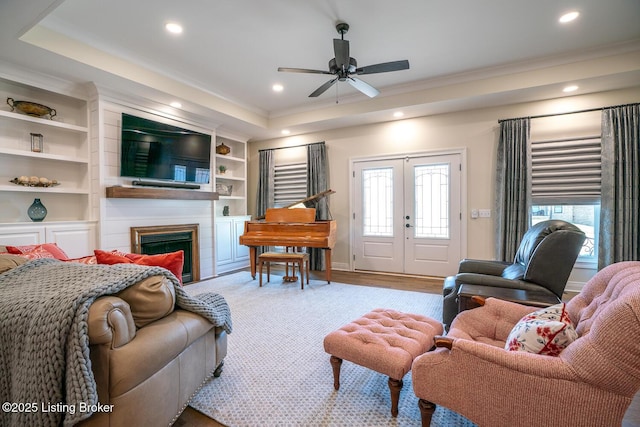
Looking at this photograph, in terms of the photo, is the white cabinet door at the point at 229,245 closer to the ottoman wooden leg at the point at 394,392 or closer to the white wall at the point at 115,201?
the white wall at the point at 115,201

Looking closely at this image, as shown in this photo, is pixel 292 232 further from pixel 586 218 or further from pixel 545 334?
pixel 586 218

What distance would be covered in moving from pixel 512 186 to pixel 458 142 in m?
1.03

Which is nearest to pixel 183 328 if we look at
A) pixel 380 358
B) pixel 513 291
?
pixel 380 358

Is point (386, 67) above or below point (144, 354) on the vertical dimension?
above

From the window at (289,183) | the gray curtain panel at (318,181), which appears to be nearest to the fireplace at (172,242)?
the window at (289,183)

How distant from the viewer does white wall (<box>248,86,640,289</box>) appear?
4.00 meters

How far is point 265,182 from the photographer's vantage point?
20.0 feet

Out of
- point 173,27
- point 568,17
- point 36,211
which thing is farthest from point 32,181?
point 568,17

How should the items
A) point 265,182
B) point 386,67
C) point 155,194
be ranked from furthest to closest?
1. point 265,182
2. point 155,194
3. point 386,67

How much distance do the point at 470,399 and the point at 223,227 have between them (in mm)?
4904

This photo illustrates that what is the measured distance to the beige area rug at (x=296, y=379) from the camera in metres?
1.62

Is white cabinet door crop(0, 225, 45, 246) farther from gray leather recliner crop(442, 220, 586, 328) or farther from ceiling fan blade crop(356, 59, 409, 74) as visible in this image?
gray leather recliner crop(442, 220, 586, 328)

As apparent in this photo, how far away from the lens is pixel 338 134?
5527 mm

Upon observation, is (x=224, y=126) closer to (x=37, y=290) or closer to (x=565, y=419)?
(x=37, y=290)
